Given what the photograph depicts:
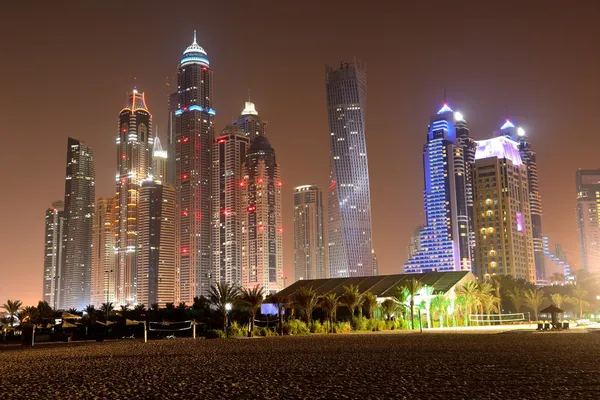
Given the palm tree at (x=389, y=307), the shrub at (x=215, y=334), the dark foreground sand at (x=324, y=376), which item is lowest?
the shrub at (x=215, y=334)

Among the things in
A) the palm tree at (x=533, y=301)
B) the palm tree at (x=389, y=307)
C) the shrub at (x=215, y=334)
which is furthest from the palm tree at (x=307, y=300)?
the palm tree at (x=533, y=301)

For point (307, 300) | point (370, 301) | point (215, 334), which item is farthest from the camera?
point (370, 301)

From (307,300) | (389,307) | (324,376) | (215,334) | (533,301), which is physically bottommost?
(215,334)

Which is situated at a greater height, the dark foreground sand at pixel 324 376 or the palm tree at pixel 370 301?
the palm tree at pixel 370 301

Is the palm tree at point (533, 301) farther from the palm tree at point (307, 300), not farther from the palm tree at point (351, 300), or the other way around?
the palm tree at point (307, 300)

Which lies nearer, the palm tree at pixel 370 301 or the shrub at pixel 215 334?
the shrub at pixel 215 334

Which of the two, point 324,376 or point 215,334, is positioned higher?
point 324,376

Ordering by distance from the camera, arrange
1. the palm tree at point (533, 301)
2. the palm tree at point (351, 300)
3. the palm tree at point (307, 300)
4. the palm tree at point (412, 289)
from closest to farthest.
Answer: the palm tree at point (307, 300) < the palm tree at point (412, 289) < the palm tree at point (351, 300) < the palm tree at point (533, 301)

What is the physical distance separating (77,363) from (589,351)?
780 inches

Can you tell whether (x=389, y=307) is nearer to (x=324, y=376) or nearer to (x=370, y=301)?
(x=370, y=301)

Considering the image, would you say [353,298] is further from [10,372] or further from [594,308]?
[594,308]

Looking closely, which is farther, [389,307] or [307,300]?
[389,307]

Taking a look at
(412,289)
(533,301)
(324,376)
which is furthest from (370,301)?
(324,376)

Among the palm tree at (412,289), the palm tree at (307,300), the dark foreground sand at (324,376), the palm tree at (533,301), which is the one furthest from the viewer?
the palm tree at (533,301)
